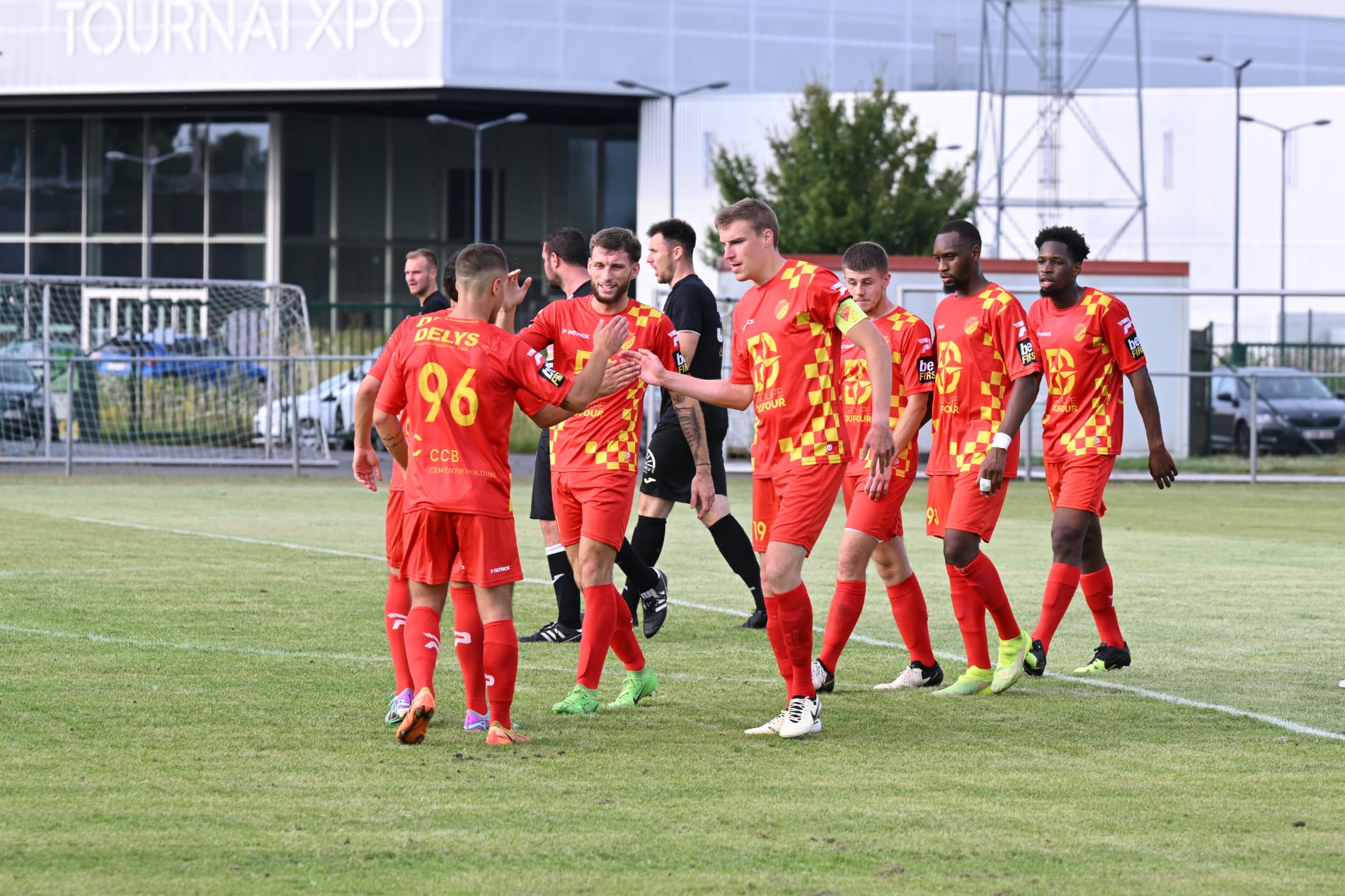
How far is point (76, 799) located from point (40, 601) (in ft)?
17.1

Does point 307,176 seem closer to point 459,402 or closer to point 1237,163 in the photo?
point 1237,163

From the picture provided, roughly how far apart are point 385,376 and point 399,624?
3.23 ft

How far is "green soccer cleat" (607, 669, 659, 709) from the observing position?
281 inches

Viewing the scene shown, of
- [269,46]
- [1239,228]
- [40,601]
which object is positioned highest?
[269,46]

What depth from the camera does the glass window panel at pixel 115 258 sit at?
53156 millimetres

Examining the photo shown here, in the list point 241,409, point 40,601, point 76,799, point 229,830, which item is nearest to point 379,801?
point 229,830

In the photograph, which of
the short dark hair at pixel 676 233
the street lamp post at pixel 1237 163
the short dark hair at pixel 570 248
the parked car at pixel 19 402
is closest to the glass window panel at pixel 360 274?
the street lamp post at pixel 1237 163

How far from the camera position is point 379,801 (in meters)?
5.27

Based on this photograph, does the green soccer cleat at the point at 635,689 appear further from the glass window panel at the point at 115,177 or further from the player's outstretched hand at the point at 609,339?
the glass window panel at the point at 115,177

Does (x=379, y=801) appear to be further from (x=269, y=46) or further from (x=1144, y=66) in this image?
(x=1144, y=66)

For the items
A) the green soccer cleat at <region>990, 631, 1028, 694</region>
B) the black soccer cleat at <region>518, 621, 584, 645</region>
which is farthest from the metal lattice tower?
the green soccer cleat at <region>990, 631, 1028, 694</region>

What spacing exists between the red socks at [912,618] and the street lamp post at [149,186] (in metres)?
47.3

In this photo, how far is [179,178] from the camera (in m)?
52.6

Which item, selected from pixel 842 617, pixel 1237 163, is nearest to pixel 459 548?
pixel 842 617
